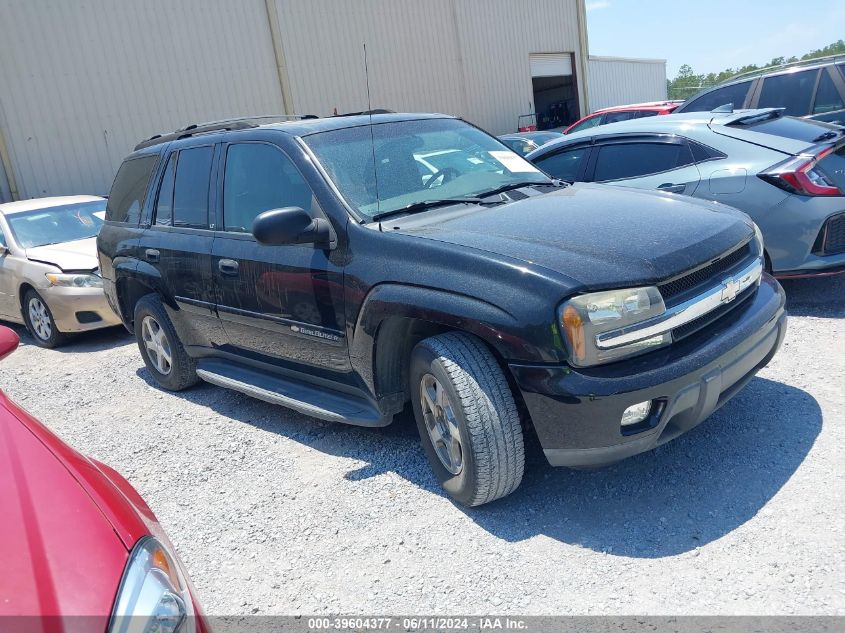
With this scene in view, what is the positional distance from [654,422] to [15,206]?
8.15 metres

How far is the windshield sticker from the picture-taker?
14.0 ft

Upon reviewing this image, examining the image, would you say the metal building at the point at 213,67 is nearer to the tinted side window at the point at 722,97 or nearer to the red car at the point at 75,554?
the tinted side window at the point at 722,97

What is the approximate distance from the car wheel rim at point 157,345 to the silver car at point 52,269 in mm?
1806

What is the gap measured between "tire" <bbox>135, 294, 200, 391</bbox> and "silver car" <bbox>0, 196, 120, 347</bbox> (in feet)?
5.92

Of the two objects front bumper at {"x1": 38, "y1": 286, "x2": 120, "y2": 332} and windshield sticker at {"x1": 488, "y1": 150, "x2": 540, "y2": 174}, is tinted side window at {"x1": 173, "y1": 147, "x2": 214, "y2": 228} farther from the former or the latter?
front bumper at {"x1": 38, "y1": 286, "x2": 120, "y2": 332}

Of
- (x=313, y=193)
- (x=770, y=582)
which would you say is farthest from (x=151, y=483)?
(x=770, y=582)

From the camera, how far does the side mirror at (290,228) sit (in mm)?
3324

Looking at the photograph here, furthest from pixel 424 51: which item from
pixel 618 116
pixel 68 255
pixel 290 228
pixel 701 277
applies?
pixel 701 277

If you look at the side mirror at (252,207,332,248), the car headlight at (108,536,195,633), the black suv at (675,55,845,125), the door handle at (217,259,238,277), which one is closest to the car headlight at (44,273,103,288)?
the door handle at (217,259,238,277)

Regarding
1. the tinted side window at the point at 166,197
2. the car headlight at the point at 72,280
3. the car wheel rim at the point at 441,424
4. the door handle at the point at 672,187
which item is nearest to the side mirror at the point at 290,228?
the car wheel rim at the point at 441,424

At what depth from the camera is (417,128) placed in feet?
14.0

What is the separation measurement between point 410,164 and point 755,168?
2742 millimetres

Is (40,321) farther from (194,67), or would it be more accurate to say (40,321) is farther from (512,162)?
(194,67)

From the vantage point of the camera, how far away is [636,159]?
5734mm
